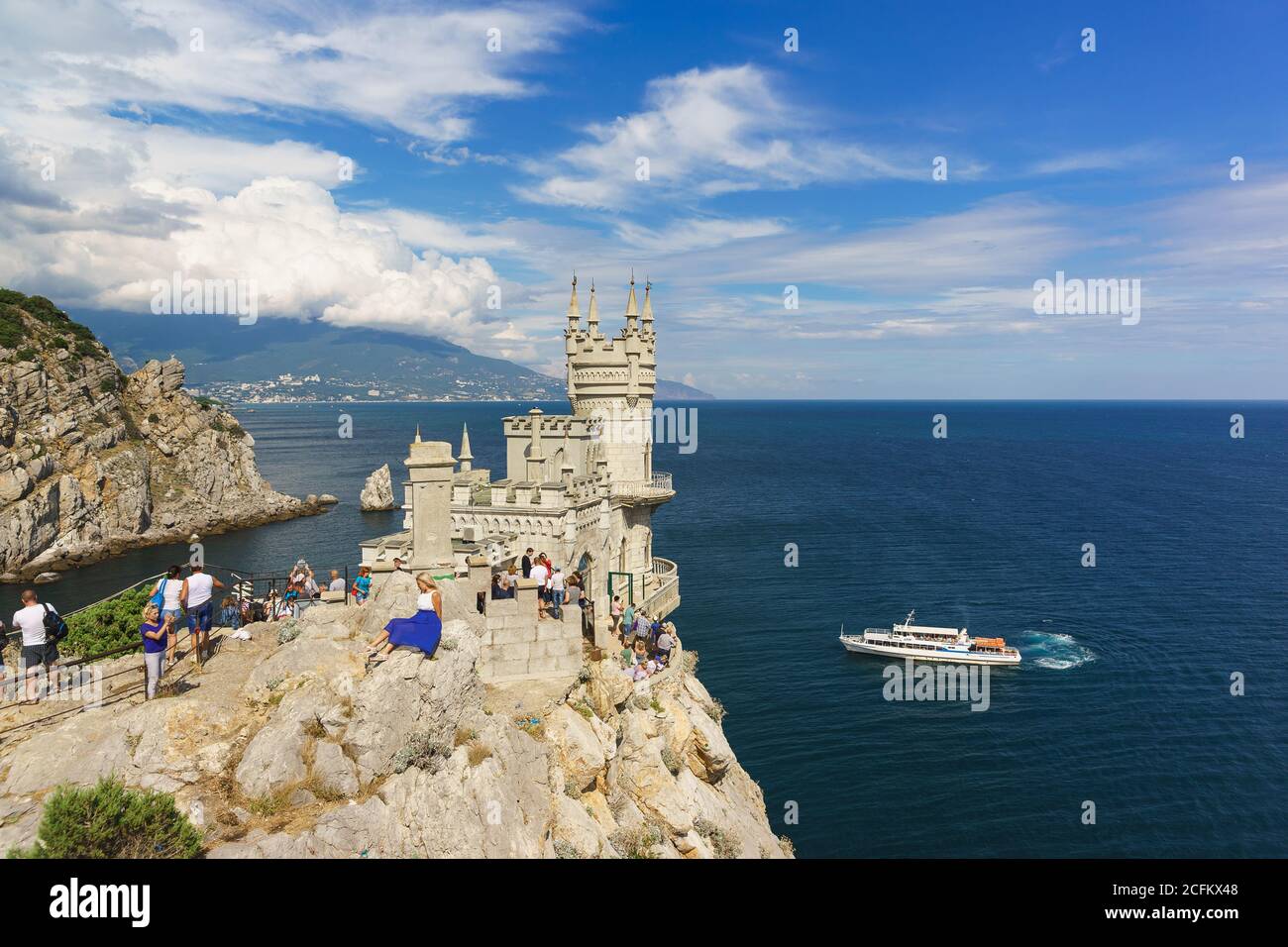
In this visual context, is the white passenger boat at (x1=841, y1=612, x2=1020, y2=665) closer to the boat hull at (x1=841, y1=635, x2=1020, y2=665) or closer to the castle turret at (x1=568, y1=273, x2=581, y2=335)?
the boat hull at (x1=841, y1=635, x2=1020, y2=665)

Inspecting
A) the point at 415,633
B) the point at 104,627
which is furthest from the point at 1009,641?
the point at 104,627

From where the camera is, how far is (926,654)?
5359 cm

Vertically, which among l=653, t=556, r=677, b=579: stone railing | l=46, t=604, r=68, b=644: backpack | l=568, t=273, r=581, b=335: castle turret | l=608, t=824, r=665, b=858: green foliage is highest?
l=568, t=273, r=581, b=335: castle turret

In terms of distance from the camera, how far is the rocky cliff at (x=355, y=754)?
11672 millimetres

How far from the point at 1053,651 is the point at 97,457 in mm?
94464

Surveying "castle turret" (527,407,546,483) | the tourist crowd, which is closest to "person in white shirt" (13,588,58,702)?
the tourist crowd

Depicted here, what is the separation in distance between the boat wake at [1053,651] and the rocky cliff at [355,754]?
42.7 m

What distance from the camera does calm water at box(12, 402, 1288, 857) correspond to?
35656mm

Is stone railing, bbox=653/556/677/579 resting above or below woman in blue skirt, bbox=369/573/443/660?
below

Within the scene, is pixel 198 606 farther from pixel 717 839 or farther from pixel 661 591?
pixel 661 591

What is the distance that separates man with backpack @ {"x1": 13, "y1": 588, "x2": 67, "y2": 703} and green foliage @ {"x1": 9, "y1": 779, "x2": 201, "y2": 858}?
15.0 feet
